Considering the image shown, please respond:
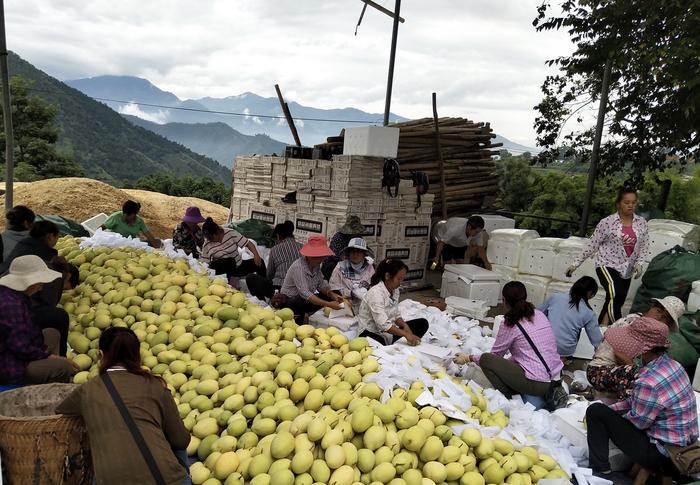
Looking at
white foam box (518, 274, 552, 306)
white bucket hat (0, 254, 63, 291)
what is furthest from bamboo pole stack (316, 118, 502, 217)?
white bucket hat (0, 254, 63, 291)

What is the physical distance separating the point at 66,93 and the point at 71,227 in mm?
60580

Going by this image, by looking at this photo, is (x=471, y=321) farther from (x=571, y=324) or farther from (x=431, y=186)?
(x=431, y=186)

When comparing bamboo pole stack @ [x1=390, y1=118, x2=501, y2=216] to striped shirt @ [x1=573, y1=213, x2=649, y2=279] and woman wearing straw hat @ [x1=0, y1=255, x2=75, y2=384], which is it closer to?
striped shirt @ [x1=573, y1=213, x2=649, y2=279]

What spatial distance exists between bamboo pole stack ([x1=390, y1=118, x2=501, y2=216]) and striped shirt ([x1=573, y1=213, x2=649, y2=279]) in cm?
423

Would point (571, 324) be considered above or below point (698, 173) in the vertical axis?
below

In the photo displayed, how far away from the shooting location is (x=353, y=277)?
5582mm

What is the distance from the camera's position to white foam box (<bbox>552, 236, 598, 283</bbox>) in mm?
7148

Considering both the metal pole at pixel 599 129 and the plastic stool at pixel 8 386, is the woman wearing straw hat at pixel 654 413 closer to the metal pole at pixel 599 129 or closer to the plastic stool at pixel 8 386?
the plastic stool at pixel 8 386

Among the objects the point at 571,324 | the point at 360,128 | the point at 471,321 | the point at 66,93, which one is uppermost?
the point at 66,93

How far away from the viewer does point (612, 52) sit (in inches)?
291

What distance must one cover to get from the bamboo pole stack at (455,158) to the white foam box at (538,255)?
273 centimetres

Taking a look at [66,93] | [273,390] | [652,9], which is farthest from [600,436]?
[66,93]

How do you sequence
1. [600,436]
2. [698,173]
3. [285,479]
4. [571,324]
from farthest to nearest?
1. [698,173]
2. [571,324]
3. [600,436]
4. [285,479]

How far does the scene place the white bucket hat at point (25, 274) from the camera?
3332mm
